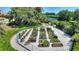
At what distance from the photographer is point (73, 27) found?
2.34 m

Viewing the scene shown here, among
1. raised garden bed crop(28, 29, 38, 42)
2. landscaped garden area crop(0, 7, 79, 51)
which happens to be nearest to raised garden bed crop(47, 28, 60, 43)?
landscaped garden area crop(0, 7, 79, 51)

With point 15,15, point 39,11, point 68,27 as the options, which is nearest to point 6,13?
point 15,15

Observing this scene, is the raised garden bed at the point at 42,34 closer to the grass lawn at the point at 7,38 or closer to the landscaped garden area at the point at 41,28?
the landscaped garden area at the point at 41,28

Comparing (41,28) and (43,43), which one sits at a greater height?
(41,28)

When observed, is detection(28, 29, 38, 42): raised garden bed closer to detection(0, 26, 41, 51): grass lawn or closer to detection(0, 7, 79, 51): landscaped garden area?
detection(0, 7, 79, 51): landscaped garden area

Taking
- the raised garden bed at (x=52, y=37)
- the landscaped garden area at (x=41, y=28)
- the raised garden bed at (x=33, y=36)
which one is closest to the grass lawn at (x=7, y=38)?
the landscaped garden area at (x=41, y=28)

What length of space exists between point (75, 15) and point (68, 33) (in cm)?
17

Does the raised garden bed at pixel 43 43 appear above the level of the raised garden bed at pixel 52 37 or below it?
below

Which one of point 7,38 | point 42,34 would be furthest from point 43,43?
point 7,38

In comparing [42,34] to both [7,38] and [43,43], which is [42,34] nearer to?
[43,43]

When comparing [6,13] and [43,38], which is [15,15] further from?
[43,38]

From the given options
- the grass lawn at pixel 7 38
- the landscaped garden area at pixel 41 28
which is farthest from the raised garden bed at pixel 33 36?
the grass lawn at pixel 7 38
